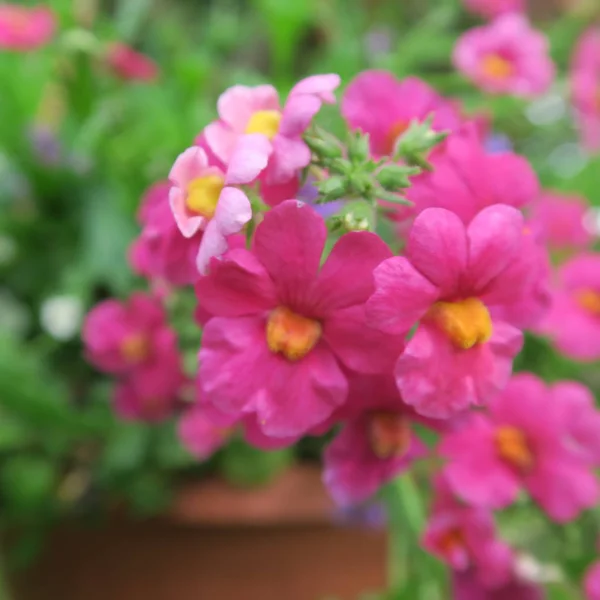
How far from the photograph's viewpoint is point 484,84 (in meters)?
0.72

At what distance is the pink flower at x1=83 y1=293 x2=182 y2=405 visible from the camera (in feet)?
1.74

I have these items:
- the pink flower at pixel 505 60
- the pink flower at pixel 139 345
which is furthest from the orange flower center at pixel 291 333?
the pink flower at pixel 505 60

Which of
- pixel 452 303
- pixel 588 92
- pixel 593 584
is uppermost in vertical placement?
pixel 452 303

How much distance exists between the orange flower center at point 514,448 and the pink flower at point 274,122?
26 centimetres

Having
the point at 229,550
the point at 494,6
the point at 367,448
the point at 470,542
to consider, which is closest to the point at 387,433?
the point at 367,448

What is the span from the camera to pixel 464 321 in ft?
0.92

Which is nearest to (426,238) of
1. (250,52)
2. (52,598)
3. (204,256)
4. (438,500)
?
(204,256)

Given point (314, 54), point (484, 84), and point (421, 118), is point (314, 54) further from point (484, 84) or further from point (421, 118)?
point (421, 118)

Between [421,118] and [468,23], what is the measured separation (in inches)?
37.6

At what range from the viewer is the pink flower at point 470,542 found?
42 cm

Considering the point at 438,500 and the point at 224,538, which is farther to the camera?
the point at 224,538

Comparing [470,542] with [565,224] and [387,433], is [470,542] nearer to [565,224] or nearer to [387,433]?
[387,433]

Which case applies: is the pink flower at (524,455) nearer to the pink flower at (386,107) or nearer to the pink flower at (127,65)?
the pink flower at (386,107)

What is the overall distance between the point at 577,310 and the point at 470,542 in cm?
21
